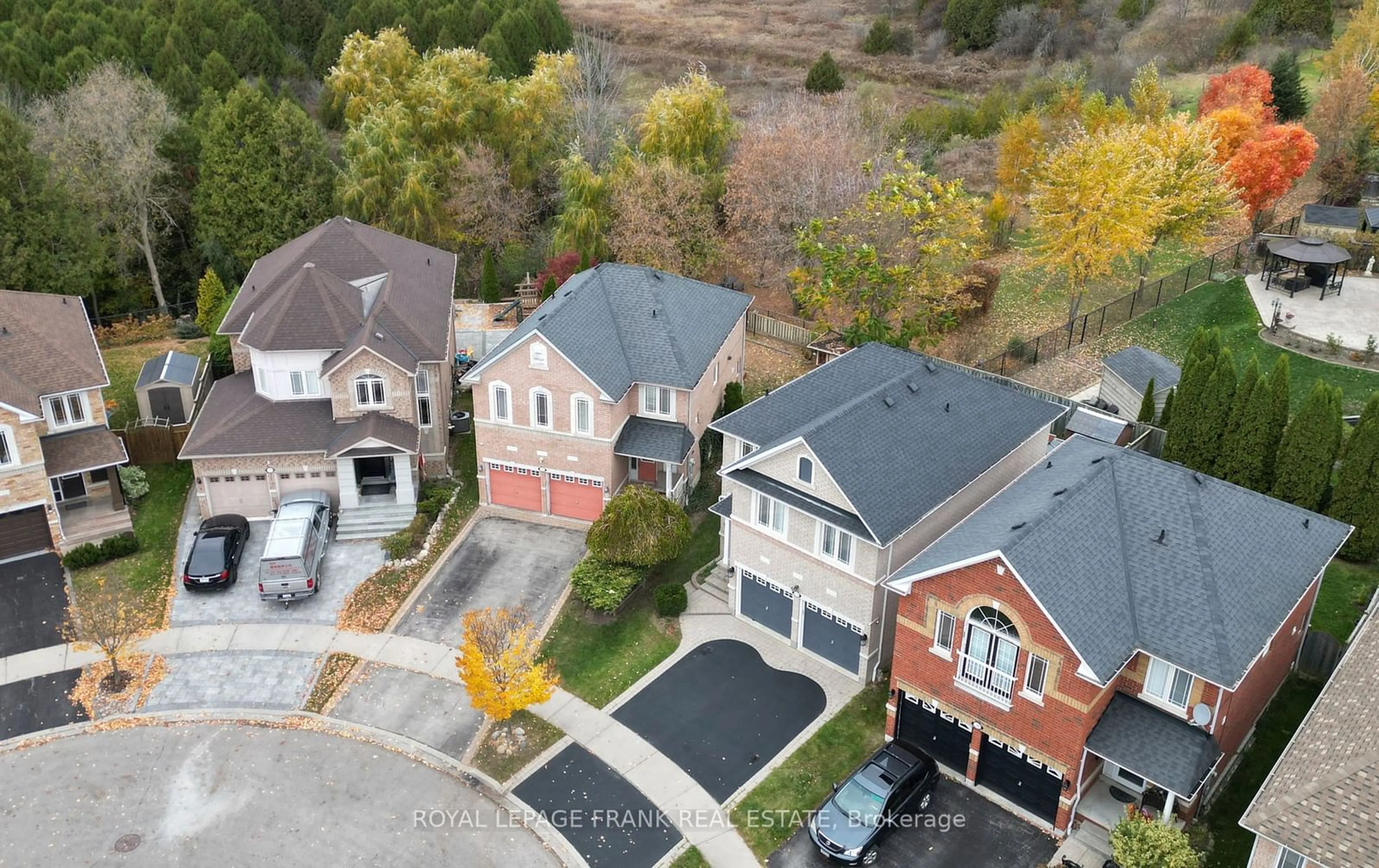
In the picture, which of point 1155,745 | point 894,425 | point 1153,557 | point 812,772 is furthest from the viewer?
point 894,425

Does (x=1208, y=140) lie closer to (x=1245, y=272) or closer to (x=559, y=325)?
(x=1245, y=272)

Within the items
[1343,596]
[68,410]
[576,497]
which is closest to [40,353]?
[68,410]

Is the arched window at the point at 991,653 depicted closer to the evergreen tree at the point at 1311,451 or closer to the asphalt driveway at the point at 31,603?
the evergreen tree at the point at 1311,451

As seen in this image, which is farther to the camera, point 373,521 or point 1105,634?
point 373,521

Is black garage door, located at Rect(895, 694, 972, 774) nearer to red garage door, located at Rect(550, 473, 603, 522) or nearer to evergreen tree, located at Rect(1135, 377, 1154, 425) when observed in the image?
red garage door, located at Rect(550, 473, 603, 522)

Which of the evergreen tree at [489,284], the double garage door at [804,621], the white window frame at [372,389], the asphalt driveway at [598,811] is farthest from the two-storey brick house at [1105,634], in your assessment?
the evergreen tree at [489,284]

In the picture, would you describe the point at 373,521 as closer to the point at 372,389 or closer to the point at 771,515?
the point at 372,389

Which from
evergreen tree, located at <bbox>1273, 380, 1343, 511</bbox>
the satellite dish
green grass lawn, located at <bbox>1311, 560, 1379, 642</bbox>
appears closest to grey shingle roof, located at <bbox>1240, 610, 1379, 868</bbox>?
the satellite dish
